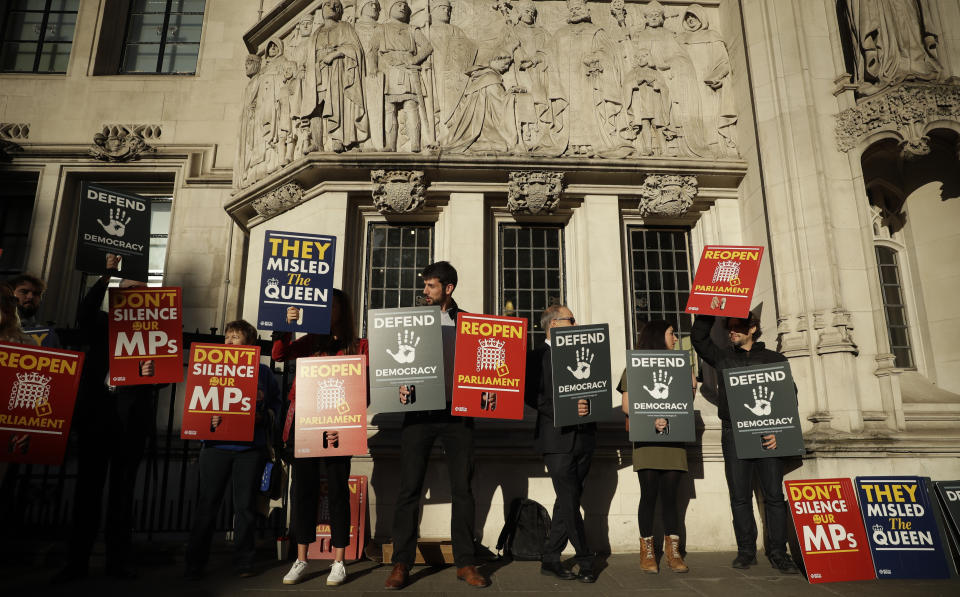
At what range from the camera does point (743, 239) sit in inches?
360


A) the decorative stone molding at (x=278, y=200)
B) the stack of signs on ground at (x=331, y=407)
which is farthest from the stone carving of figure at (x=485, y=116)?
the stack of signs on ground at (x=331, y=407)

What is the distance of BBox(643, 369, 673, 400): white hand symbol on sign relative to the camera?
Result: 247 inches

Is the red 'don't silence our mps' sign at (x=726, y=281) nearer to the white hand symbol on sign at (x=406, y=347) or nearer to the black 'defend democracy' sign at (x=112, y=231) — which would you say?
the white hand symbol on sign at (x=406, y=347)

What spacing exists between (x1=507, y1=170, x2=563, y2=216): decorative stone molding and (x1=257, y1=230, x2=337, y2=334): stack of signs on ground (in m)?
3.26

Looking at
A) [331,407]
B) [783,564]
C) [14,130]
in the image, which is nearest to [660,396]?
[783,564]

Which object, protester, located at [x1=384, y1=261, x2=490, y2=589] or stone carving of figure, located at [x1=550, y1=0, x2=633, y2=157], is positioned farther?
stone carving of figure, located at [x1=550, y1=0, x2=633, y2=157]

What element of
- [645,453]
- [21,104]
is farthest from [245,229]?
[645,453]

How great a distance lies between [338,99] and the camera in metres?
9.27

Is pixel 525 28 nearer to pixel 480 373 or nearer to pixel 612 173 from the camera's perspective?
pixel 612 173

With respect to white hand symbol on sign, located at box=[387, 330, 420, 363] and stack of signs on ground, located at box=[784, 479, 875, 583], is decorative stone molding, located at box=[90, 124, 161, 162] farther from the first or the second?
stack of signs on ground, located at box=[784, 479, 875, 583]

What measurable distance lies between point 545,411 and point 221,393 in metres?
3.08

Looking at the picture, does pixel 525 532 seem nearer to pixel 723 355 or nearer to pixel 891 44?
pixel 723 355

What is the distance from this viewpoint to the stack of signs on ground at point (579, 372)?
19.0ft

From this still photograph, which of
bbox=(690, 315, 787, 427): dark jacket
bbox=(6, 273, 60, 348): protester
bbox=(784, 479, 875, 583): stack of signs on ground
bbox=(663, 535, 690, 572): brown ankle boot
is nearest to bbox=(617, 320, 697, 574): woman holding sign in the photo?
bbox=(663, 535, 690, 572): brown ankle boot
